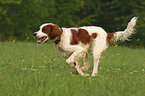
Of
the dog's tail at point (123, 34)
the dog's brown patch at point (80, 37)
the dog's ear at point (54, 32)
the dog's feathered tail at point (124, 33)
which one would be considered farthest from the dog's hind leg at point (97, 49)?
the dog's ear at point (54, 32)

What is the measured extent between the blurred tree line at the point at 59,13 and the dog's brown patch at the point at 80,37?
1268cm

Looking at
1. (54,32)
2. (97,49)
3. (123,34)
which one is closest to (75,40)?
(54,32)

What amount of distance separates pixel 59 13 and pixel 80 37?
64.9 feet

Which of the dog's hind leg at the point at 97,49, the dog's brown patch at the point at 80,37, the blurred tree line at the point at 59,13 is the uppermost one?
the blurred tree line at the point at 59,13

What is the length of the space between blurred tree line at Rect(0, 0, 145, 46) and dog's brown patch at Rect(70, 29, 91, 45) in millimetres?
12676

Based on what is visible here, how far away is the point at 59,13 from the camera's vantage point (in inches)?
1008

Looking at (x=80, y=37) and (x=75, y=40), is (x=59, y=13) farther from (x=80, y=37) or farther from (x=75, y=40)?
(x=75, y=40)

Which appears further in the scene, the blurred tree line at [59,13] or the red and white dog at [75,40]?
the blurred tree line at [59,13]

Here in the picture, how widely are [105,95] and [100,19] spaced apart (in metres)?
24.8

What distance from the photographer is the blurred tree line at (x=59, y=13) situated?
73.4 ft

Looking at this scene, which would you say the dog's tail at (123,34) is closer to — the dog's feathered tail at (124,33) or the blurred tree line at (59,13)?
the dog's feathered tail at (124,33)

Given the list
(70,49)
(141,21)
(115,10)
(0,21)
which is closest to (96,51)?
(70,49)

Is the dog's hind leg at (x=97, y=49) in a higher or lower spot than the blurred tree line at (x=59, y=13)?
lower

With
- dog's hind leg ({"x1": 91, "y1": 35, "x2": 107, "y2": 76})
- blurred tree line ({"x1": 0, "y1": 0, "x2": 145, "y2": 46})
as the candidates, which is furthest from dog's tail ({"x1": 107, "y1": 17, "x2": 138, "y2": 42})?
blurred tree line ({"x1": 0, "y1": 0, "x2": 145, "y2": 46})
